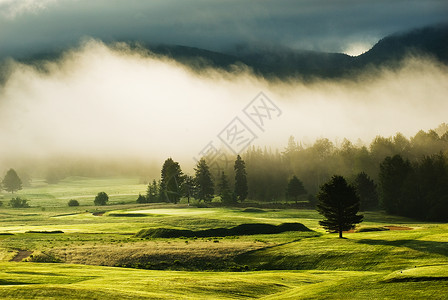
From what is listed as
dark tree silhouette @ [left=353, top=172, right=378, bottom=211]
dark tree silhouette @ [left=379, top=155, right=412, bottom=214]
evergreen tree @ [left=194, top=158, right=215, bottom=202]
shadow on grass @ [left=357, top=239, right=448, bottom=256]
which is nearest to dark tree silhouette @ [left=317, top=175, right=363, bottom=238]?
shadow on grass @ [left=357, top=239, right=448, bottom=256]

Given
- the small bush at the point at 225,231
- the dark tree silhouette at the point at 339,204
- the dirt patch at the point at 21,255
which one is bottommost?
the dirt patch at the point at 21,255

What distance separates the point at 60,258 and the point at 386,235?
47961 millimetres

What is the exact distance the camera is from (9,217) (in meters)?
165

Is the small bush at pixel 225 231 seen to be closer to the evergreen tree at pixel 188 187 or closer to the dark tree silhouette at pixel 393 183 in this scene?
the dark tree silhouette at pixel 393 183

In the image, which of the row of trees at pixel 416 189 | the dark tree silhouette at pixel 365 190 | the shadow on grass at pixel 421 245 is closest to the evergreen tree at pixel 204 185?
the dark tree silhouette at pixel 365 190

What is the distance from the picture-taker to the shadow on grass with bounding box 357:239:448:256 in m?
56.4

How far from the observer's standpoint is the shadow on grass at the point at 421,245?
56.4 meters

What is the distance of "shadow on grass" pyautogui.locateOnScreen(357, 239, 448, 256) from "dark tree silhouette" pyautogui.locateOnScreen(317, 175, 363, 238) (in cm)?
1048

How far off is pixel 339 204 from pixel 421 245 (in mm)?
20094

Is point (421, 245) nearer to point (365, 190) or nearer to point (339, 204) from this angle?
point (339, 204)

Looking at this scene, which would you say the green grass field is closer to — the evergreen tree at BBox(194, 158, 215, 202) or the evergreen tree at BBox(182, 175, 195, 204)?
the evergreen tree at BBox(194, 158, 215, 202)

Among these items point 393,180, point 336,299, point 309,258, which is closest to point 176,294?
point 336,299

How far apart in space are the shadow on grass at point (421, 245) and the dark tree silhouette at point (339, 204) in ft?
34.4

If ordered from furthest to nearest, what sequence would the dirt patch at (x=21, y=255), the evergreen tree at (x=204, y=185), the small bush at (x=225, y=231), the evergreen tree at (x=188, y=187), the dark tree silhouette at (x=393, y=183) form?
the evergreen tree at (x=188, y=187)
the evergreen tree at (x=204, y=185)
the dark tree silhouette at (x=393, y=183)
the small bush at (x=225, y=231)
the dirt patch at (x=21, y=255)
